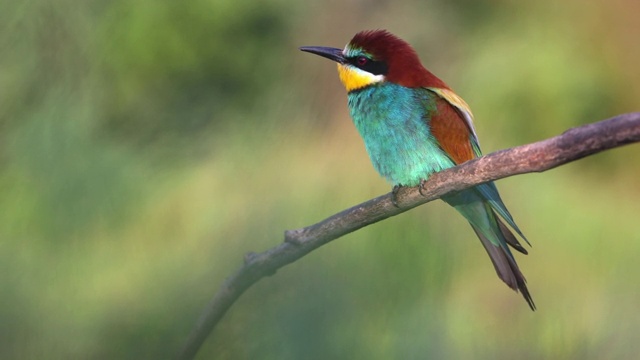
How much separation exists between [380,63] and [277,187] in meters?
0.34

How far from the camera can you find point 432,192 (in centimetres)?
115

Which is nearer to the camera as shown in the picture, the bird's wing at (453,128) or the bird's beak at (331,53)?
the bird's wing at (453,128)

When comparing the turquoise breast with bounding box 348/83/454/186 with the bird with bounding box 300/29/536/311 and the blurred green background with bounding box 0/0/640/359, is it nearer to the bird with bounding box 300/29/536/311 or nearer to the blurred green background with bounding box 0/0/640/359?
the bird with bounding box 300/29/536/311

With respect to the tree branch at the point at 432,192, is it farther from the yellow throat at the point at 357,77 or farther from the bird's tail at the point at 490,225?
the yellow throat at the point at 357,77

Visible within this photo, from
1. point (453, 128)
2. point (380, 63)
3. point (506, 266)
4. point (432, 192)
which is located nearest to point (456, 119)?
point (453, 128)

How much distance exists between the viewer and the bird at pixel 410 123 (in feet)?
5.38

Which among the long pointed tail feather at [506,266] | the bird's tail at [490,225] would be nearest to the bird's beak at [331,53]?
the bird's tail at [490,225]

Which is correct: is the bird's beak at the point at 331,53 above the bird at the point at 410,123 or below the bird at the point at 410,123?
above

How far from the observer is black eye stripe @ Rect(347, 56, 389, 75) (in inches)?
69.4

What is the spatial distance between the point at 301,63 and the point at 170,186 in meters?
1.04

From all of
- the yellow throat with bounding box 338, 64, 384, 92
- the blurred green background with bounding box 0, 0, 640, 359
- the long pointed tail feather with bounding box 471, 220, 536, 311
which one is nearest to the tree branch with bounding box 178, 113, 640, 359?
the blurred green background with bounding box 0, 0, 640, 359

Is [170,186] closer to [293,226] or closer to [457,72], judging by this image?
[293,226]

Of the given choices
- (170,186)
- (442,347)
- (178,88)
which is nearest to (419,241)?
(442,347)

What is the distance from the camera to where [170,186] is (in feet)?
7.64
